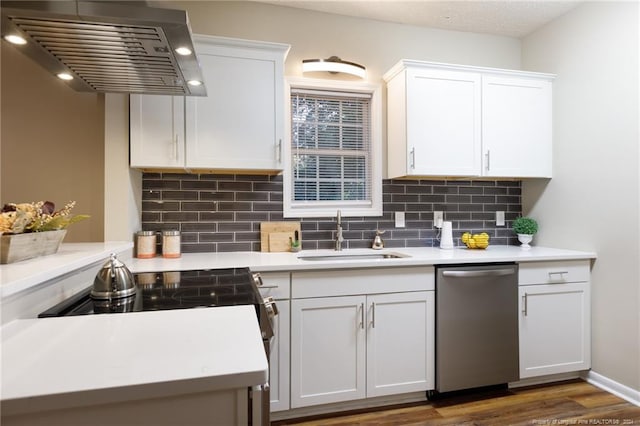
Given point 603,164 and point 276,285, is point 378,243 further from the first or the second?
point 603,164

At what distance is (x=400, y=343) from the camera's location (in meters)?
2.17

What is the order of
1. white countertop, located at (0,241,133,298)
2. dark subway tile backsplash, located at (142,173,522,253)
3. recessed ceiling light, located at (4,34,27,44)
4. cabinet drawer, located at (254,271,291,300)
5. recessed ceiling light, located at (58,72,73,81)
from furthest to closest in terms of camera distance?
dark subway tile backsplash, located at (142,173,522,253), cabinet drawer, located at (254,271,291,300), recessed ceiling light, located at (58,72,73,81), recessed ceiling light, located at (4,34,27,44), white countertop, located at (0,241,133,298)

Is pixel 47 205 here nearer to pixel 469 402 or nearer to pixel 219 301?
pixel 219 301

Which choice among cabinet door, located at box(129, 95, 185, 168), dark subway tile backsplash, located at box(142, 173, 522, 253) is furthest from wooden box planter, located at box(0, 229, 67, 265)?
dark subway tile backsplash, located at box(142, 173, 522, 253)

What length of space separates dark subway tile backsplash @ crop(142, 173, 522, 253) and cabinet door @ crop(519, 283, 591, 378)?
2.41 feet

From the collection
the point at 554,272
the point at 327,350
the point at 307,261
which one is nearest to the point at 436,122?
the point at 554,272

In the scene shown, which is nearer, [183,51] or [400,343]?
[183,51]

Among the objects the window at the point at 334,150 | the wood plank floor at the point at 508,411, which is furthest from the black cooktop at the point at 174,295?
the window at the point at 334,150

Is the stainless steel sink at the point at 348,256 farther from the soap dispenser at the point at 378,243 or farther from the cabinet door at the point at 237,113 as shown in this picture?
the cabinet door at the point at 237,113

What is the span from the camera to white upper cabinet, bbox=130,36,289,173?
2.17 m

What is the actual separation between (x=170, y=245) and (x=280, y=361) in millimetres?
1002

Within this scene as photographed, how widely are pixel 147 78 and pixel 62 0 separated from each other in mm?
565

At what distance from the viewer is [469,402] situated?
2258mm

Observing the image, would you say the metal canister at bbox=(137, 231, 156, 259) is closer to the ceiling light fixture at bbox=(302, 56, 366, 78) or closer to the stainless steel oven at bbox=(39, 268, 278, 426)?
the stainless steel oven at bbox=(39, 268, 278, 426)
